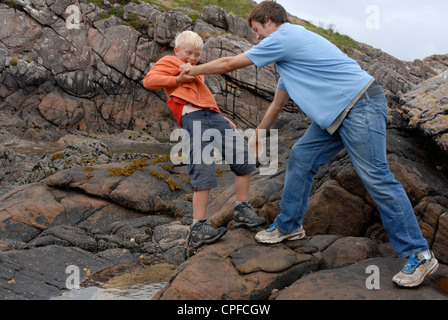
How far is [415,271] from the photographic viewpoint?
11.9 ft

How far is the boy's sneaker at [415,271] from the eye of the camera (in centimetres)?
361

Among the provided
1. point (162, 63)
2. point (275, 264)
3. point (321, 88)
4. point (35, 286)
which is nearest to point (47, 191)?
point (35, 286)

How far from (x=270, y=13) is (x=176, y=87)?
1449 mm

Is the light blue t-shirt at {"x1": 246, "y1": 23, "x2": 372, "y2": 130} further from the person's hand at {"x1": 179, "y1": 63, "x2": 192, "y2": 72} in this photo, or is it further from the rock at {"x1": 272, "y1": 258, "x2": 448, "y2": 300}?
the rock at {"x1": 272, "y1": 258, "x2": 448, "y2": 300}

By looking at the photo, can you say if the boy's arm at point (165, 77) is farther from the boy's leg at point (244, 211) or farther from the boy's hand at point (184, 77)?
the boy's leg at point (244, 211)

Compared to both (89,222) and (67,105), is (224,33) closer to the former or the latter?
(67,105)

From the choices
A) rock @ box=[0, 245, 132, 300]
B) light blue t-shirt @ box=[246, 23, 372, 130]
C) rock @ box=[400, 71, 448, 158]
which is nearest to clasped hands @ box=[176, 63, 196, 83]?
light blue t-shirt @ box=[246, 23, 372, 130]

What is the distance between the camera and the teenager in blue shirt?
12.3 feet

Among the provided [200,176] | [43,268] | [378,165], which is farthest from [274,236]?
[43,268]

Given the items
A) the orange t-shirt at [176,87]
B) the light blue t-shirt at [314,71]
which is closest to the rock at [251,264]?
the light blue t-shirt at [314,71]

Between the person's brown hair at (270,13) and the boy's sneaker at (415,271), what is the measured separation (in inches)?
108

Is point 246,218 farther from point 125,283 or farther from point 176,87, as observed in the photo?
point 125,283

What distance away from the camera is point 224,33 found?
31.9m

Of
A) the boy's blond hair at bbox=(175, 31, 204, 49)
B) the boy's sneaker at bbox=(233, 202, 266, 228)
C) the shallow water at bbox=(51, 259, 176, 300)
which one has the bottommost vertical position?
the shallow water at bbox=(51, 259, 176, 300)
